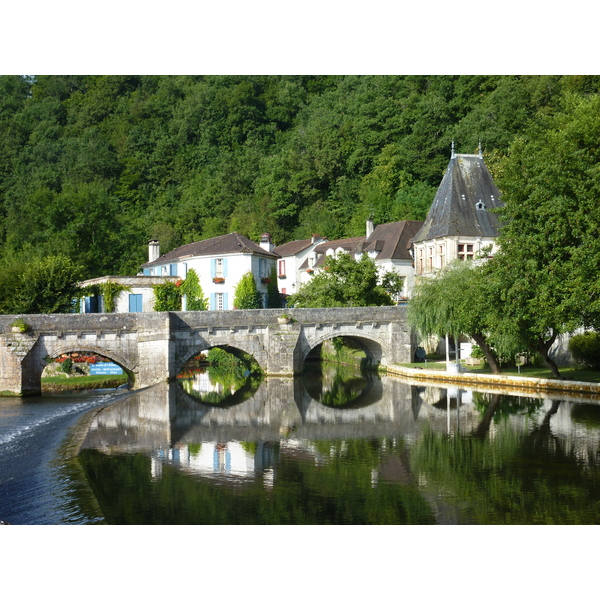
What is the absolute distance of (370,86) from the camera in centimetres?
6406

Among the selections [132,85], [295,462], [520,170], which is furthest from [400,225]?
[132,85]

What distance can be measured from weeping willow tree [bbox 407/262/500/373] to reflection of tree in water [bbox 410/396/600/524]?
7788mm

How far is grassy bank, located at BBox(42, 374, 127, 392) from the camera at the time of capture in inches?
1255

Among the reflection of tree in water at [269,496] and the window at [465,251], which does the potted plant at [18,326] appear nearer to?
the reflection of tree in water at [269,496]

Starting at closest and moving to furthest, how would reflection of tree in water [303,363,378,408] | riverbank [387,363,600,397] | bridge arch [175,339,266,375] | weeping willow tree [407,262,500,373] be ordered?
riverbank [387,363,600,397]
weeping willow tree [407,262,500,373]
reflection of tree in water [303,363,378,408]
bridge arch [175,339,266,375]

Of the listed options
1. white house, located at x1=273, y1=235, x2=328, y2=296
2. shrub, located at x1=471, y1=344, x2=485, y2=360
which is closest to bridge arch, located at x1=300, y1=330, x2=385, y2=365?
shrub, located at x1=471, y1=344, x2=485, y2=360

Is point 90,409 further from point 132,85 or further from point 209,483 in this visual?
point 132,85

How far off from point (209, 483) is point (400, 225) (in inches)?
1353

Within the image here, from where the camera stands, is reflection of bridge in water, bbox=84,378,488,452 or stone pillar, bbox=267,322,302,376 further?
stone pillar, bbox=267,322,302,376

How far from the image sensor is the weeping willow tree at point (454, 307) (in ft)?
93.5

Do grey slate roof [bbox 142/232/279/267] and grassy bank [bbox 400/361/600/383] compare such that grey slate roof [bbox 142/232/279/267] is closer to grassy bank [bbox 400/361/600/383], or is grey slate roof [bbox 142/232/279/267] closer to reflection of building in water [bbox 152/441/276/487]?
grassy bank [bbox 400/361/600/383]

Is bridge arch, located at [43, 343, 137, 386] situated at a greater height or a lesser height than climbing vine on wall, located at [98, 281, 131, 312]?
lesser

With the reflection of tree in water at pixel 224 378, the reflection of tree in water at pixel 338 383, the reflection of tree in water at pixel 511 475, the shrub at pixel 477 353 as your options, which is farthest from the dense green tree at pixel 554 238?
the reflection of tree in water at pixel 224 378

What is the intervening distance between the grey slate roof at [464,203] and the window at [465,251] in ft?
2.18
